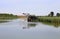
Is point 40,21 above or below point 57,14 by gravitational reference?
below

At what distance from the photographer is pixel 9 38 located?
346 cm

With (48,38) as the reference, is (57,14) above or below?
above

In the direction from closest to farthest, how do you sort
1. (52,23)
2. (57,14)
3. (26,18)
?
(57,14) → (52,23) → (26,18)

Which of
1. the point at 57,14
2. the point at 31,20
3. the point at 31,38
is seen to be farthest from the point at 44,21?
the point at 31,38

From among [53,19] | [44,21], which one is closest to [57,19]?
[53,19]

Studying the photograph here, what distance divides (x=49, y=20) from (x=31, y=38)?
2688 mm

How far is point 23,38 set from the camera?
3.49m

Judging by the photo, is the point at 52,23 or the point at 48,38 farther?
the point at 52,23

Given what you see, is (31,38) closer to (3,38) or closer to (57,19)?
(3,38)

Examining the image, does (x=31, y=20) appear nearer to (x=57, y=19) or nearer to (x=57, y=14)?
(x=57, y=19)

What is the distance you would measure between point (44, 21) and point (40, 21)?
0.18 meters

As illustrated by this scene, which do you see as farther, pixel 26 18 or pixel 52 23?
pixel 26 18

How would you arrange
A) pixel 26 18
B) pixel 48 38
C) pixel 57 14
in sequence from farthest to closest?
pixel 26 18
pixel 57 14
pixel 48 38

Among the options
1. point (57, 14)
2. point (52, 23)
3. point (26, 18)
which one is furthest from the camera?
point (26, 18)
